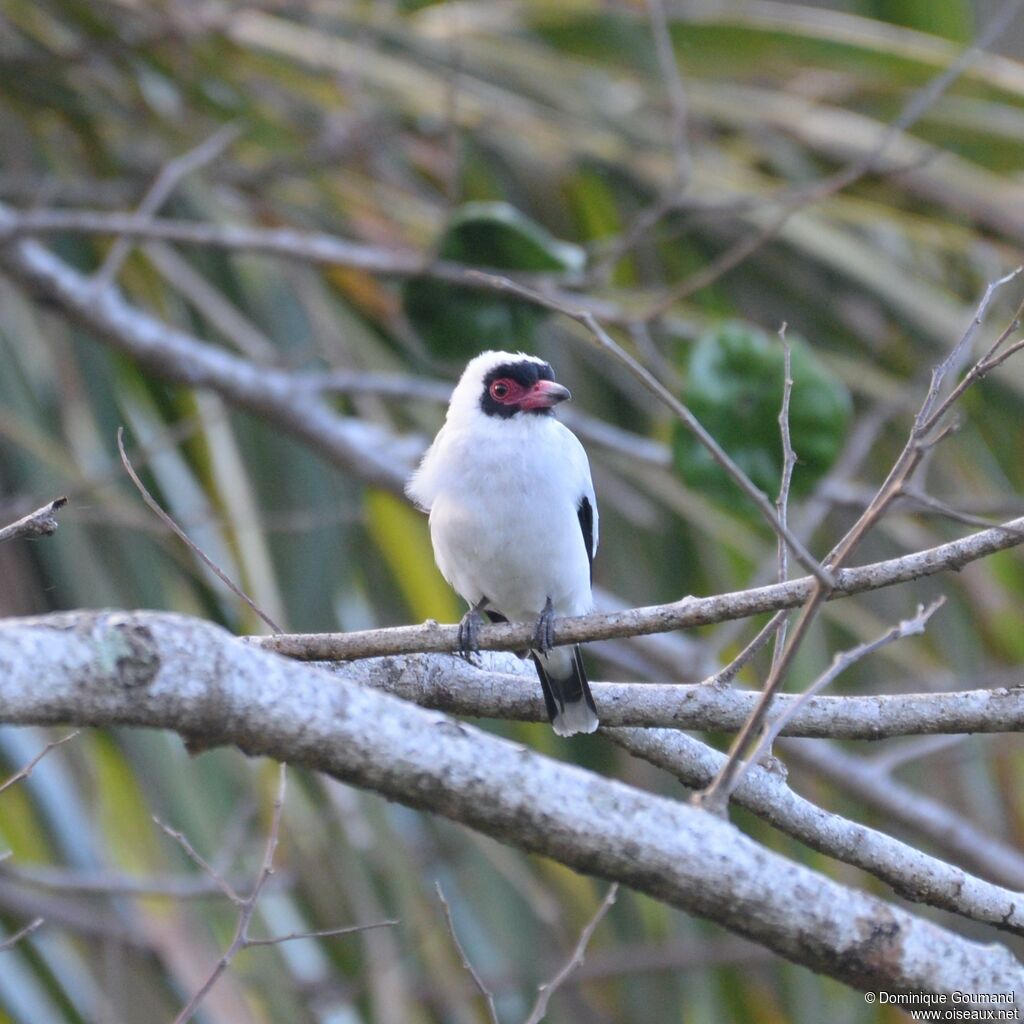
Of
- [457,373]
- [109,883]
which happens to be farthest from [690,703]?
[457,373]

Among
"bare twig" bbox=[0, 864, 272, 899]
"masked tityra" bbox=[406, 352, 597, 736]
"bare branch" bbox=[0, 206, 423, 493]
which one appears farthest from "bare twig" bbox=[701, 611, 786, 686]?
"bare branch" bbox=[0, 206, 423, 493]

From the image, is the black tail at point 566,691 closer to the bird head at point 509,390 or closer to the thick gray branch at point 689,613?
the thick gray branch at point 689,613

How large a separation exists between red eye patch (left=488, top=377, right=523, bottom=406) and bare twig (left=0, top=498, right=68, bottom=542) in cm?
174

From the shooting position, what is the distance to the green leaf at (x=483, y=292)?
4004mm

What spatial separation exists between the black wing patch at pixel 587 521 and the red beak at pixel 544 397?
0.26 meters

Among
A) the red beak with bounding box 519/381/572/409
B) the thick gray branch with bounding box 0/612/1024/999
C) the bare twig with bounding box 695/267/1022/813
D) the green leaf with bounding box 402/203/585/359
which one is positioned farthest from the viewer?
the green leaf with bounding box 402/203/585/359

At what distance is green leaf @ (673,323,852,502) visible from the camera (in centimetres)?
360

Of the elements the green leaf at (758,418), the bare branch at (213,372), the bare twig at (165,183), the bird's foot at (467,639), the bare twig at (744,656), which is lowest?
the bare twig at (744,656)

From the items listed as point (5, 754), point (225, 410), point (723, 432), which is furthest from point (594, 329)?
point (225, 410)

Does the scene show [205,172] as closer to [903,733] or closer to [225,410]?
[225,410]

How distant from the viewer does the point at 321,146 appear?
4.70m

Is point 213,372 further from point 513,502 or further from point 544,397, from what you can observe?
point 513,502

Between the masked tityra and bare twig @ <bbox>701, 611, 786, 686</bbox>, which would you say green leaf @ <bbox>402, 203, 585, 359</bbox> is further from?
bare twig @ <bbox>701, 611, 786, 686</bbox>

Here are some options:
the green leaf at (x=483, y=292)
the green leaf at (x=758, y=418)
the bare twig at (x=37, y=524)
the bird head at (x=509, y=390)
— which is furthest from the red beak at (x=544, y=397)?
the bare twig at (x=37, y=524)
